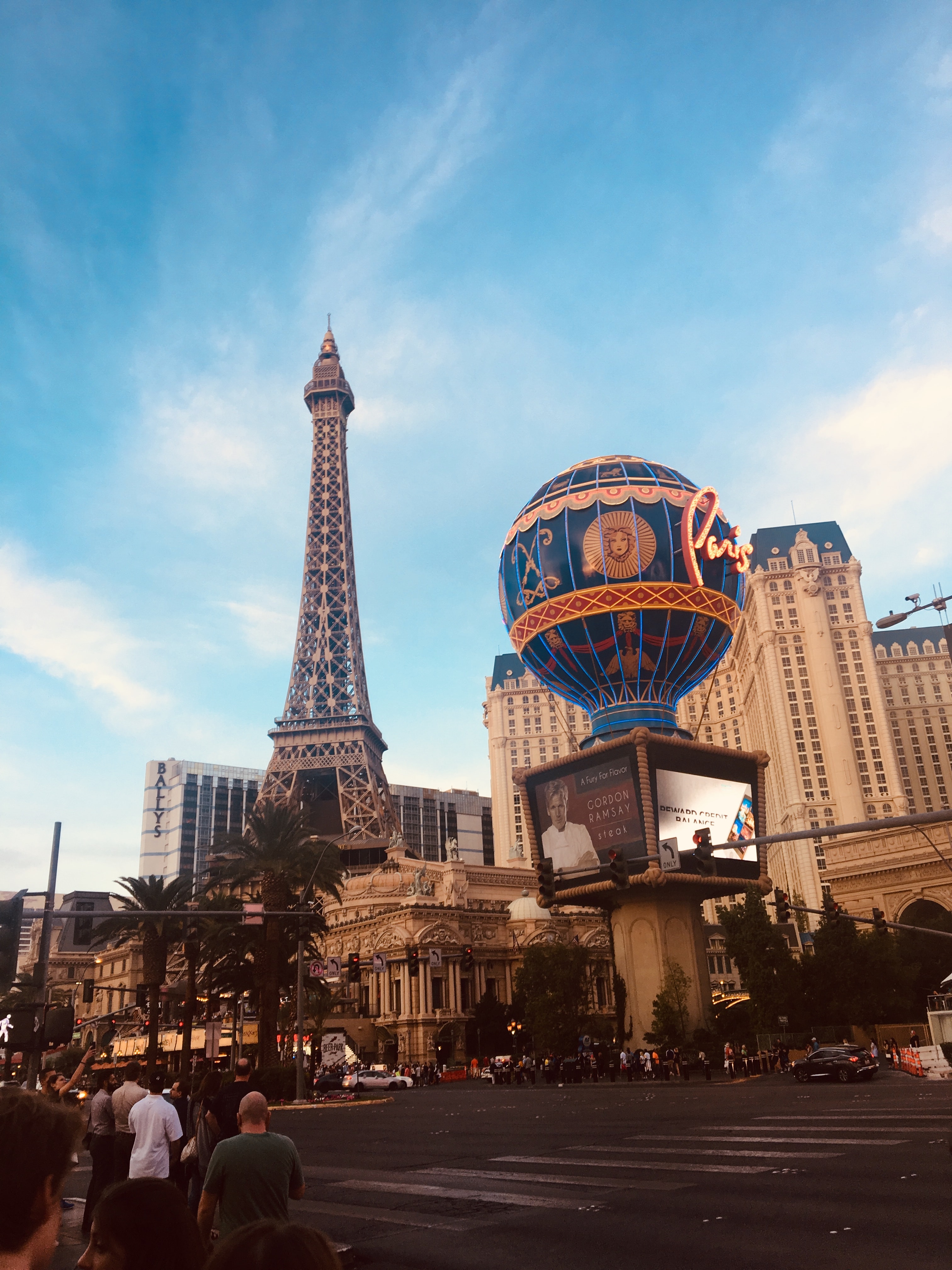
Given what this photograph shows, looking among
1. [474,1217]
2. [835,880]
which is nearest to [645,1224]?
[474,1217]

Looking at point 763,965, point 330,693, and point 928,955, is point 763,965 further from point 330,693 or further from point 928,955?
point 330,693

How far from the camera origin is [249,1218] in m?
6.51

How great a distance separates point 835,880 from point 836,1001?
3510 cm

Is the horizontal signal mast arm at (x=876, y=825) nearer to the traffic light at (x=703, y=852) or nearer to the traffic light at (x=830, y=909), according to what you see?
the traffic light at (x=703, y=852)

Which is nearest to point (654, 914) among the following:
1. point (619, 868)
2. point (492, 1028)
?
point (619, 868)

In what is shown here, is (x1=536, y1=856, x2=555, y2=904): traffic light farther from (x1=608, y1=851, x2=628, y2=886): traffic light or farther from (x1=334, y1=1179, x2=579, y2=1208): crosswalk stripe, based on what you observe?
(x1=334, y1=1179, x2=579, y2=1208): crosswalk stripe

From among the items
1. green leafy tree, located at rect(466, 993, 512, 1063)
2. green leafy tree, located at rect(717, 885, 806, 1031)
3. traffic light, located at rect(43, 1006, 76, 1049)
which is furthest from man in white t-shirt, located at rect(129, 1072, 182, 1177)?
green leafy tree, located at rect(466, 993, 512, 1063)

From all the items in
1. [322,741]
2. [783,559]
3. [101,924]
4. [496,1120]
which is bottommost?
[496,1120]

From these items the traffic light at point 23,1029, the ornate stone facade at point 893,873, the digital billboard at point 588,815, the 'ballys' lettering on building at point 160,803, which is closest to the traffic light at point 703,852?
the traffic light at point 23,1029

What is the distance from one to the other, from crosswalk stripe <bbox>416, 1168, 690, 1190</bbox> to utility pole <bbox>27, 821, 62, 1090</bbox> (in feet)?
20.7

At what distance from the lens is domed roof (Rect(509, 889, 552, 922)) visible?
302 feet

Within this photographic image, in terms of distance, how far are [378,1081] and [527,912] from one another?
4234 centimetres

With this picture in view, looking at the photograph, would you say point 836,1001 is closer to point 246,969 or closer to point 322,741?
point 246,969

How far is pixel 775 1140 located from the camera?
52.5ft
